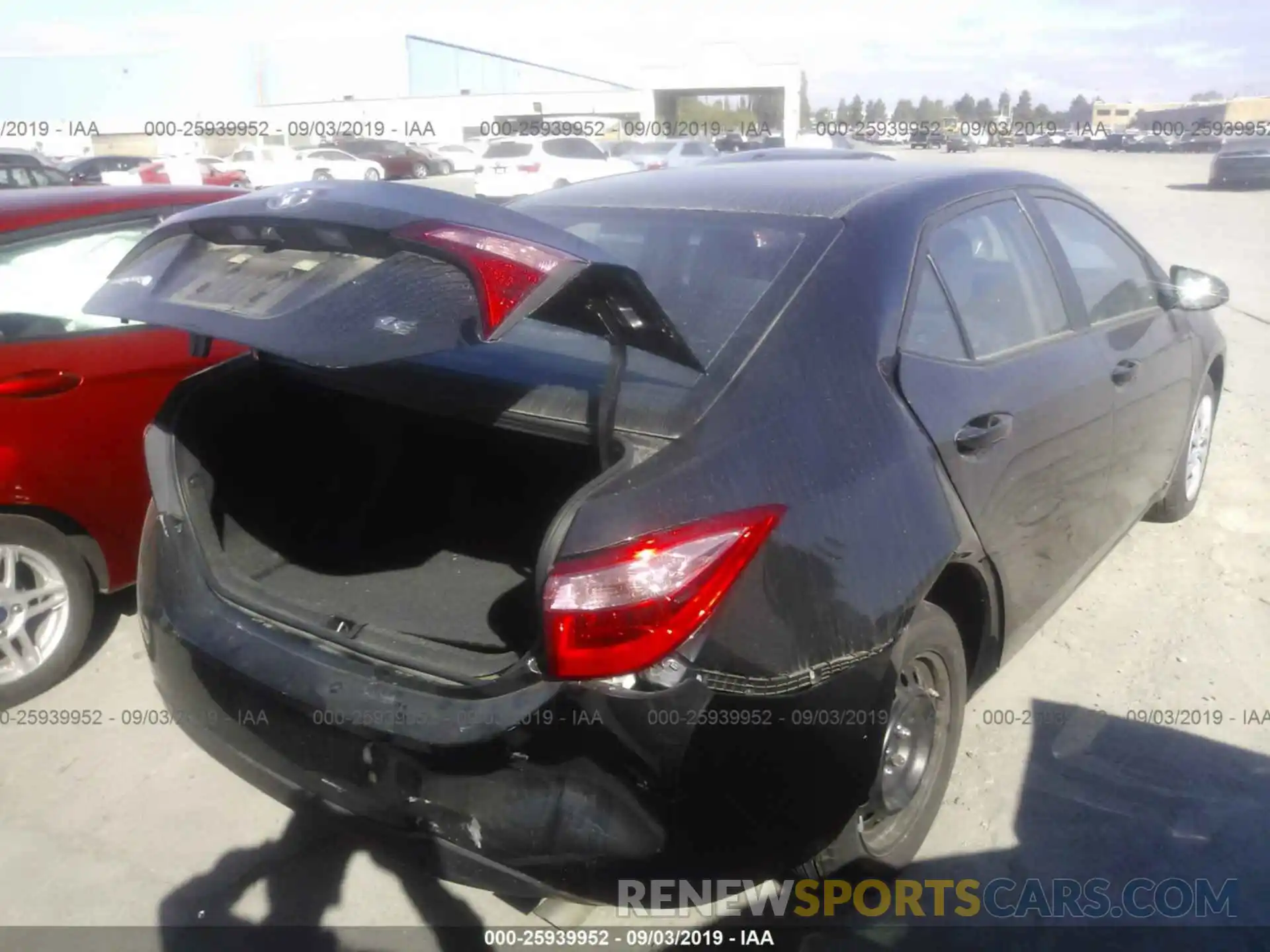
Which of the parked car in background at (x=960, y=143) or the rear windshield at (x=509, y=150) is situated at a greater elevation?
the rear windshield at (x=509, y=150)

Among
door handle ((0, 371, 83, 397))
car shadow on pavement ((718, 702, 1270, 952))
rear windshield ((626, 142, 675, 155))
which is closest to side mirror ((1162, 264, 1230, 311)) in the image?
car shadow on pavement ((718, 702, 1270, 952))

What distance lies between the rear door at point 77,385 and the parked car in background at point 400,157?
3181 cm

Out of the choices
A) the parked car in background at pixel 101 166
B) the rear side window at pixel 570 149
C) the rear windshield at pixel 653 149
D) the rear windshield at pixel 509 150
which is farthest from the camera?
the rear windshield at pixel 653 149

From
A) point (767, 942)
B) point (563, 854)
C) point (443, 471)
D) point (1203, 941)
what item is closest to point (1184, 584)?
point (1203, 941)

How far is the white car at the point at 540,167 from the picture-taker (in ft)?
77.9

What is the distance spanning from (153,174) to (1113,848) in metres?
27.8

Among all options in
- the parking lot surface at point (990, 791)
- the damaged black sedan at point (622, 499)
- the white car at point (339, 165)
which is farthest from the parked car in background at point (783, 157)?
the white car at point (339, 165)

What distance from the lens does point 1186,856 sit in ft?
9.05

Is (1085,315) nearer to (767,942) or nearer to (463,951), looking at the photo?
(767,942)

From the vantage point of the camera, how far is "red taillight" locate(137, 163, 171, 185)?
81.8ft

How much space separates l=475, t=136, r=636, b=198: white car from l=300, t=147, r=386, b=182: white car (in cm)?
851

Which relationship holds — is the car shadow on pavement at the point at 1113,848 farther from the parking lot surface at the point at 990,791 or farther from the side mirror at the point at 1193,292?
the side mirror at the point at 1193,292

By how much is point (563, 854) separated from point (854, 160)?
2476mm

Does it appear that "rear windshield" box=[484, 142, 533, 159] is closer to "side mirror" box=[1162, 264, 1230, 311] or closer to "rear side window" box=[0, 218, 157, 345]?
"rear side window" box=[0, 218, 157, 345]
